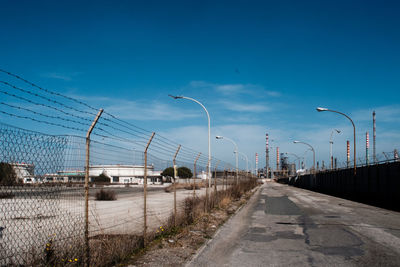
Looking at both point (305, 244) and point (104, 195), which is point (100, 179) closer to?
point (305, 244)

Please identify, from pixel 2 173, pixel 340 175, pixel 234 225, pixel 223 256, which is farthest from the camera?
pixel 340 175

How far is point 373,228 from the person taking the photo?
437 inches

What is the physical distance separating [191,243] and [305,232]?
383 centimetres

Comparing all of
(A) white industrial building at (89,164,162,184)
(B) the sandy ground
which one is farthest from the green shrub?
(A) white industrial building at (89,164,162,184)

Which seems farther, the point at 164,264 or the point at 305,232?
the point at 305,232

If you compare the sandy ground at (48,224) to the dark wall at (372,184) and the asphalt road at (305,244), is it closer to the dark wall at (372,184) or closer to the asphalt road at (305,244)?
the asphalt road at (305,244)

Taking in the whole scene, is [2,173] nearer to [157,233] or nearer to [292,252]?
[157,233]

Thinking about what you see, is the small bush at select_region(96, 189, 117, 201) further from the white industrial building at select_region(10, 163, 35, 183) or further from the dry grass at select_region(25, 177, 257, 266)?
the white industrial building at select_region(10, 163, 35, 183)

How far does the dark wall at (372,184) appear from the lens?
2133 cm

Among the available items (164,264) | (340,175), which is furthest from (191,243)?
(340,175)

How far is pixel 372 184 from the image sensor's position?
25.9 meters

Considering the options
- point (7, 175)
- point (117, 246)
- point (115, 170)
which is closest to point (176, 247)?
point (117, 246)

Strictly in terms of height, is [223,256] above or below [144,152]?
A: below

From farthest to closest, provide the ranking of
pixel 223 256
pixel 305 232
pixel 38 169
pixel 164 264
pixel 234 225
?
pixel 234 225 < pixel 305 232 < pixel 223 256 < pixel 164 264 < pixel 38 169
